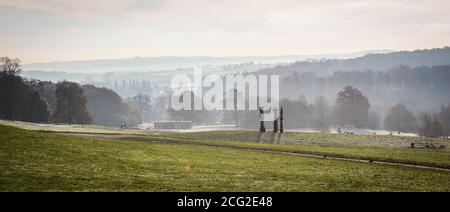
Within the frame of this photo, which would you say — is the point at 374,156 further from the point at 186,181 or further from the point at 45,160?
the point at 45,160

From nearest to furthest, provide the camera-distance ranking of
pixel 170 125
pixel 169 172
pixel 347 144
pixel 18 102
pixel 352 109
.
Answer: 1. pixel 169 172
2. pixel 347 144
3. pixel 18 102
4. pixel 170 125
5. pixel 352 109

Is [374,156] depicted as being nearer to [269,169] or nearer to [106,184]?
[269,169]

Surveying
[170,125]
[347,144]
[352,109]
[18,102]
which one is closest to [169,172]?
[347,144]

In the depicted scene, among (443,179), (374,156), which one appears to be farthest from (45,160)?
(374,156)

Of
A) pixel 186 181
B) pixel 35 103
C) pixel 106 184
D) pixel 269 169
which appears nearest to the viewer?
pixel 106 184

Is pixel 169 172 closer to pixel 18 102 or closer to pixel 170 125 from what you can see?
pixel 18 102

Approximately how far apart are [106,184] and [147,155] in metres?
14.9

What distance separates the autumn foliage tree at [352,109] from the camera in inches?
7313

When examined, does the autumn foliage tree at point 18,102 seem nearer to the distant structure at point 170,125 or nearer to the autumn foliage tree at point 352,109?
the distant structure at point 170,125

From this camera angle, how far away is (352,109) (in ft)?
616

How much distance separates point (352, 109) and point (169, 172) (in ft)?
558
